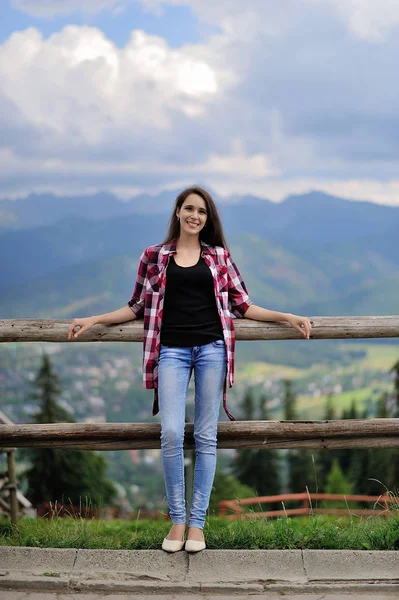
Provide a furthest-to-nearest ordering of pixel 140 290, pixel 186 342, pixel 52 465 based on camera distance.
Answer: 1. pixel 52 465
2. pixel 140 290
3. pixel 186 342

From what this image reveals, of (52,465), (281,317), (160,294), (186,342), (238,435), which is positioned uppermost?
(160,294)

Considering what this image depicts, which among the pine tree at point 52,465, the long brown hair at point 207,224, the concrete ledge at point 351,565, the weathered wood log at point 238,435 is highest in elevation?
the long brown hair at point 207,224

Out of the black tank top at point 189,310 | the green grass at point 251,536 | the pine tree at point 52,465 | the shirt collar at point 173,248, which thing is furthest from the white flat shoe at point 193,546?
the pine tree at point 52,465

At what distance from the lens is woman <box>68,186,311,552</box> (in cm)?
432

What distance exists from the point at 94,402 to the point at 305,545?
528ft

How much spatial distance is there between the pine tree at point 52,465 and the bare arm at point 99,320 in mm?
36442

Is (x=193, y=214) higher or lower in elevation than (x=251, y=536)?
higher

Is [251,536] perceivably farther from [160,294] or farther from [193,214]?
→ [193,214]

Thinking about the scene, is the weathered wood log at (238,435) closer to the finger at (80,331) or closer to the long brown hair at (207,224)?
the finger at (80,331)

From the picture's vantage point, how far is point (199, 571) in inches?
165

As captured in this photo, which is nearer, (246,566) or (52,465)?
(246,566)

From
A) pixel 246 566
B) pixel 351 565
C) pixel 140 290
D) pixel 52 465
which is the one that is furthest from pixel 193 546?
pixel 52 465

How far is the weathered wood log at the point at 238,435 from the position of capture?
467 centimetres

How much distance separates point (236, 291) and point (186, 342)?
461 millimetres
